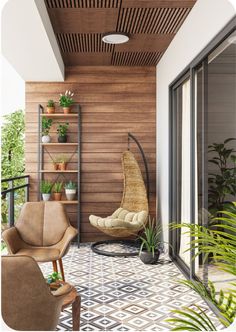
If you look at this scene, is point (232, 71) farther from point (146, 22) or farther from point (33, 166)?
point (33, 166)

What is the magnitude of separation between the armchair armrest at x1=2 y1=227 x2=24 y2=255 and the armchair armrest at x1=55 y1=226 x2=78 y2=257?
0.37 meters

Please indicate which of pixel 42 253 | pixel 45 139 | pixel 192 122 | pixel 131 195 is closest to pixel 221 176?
pixel 192 122

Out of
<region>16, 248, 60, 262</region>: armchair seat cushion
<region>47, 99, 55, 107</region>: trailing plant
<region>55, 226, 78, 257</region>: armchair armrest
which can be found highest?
<region>47, 99, 55, 107</region>: trailing plant

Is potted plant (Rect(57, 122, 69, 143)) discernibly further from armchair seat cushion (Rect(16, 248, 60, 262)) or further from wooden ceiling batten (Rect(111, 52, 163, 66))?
armchair seat cushion (Rect(16, 248, 60, 262))

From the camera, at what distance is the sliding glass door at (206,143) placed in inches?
115

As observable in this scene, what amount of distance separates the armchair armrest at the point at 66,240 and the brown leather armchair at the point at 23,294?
5.45 feet

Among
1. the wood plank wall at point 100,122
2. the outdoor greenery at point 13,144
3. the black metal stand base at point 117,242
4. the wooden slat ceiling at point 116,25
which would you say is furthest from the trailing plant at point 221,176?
the outdoor greenery at point 13,144

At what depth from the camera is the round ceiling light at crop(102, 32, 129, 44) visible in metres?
4.38

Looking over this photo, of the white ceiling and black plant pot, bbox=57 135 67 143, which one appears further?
black plant pot, bbox=57 135 67 143

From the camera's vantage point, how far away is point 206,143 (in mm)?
3479

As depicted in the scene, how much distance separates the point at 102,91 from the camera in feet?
19.7

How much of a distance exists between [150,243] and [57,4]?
9.40ft

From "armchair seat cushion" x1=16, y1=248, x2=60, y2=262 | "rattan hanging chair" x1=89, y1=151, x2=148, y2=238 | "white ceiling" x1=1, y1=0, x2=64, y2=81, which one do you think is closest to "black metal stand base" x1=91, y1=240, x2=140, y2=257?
"rattan hanging chair" x1=89, y1=151, x2=148, y2=238

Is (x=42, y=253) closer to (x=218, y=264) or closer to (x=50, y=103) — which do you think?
(x=218, y=264)
